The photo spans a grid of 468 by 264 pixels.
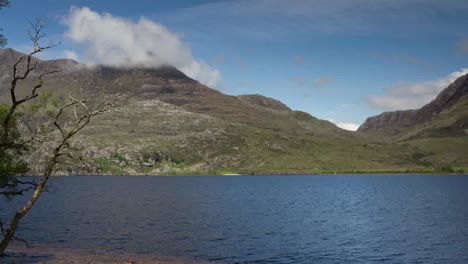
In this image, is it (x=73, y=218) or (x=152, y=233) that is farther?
(x=73, y=218)

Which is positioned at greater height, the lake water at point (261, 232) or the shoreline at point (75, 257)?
the shoreline at point (75, 257)

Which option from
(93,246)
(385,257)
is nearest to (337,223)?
(385,257)

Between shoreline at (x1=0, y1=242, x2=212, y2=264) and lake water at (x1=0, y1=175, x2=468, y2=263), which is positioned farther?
lake water at (x1=0, y1=175, x2=468, y2=263)

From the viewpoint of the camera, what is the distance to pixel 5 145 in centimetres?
3906

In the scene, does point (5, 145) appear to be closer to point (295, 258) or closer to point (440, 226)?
point (295, 258)

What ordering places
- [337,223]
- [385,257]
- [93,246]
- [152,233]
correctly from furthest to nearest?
[337,223] < [152,233] < [93,246] < [385,257]

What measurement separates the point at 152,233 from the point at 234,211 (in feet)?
153

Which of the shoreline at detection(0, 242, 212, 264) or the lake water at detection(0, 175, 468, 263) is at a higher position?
the shoreline at detection(0, 242, 212, 264)

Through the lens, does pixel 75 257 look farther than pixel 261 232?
No

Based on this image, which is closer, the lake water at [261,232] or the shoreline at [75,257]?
the shoreline at [75,257]

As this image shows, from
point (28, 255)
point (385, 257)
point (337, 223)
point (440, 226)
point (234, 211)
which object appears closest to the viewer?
point (28, 255)

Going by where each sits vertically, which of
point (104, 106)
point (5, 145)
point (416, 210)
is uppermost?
point (104, 106)

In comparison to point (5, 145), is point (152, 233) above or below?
below

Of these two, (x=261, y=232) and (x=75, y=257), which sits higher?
(x=75, y=257)
